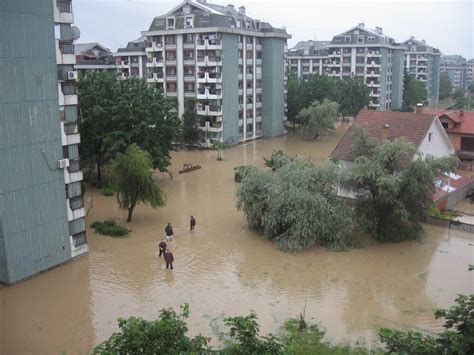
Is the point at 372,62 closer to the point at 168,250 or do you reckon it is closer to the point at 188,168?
the point at 188,168

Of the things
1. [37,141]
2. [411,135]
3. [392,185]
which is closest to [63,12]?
[37,141]

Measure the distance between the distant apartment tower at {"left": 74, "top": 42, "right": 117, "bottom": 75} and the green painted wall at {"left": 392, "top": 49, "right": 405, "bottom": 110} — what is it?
40708mm

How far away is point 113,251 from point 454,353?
16625mm

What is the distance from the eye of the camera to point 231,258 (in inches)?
901

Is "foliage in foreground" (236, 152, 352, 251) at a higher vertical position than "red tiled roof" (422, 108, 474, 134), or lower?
lower

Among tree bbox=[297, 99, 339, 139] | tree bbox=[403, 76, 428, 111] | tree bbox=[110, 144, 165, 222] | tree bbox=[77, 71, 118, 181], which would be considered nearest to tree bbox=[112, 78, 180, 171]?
tree bbox=[77, 71, 118, 181]

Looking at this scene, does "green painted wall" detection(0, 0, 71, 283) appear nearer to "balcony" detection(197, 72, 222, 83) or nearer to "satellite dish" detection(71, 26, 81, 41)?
"satellite dish" detection(71, 26, 81, 41)

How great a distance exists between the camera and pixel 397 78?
256 feet

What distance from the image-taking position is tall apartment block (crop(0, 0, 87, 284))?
18844 millimetres

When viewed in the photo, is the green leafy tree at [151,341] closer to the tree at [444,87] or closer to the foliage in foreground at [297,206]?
the foliage in foreground at [297,206]

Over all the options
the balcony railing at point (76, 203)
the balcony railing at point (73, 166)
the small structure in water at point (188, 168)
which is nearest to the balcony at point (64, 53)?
the balcony railing at point (73, 166)

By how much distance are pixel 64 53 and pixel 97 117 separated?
12239 mm

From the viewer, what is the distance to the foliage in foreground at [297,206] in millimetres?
23359

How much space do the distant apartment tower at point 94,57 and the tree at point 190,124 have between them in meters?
21.8
